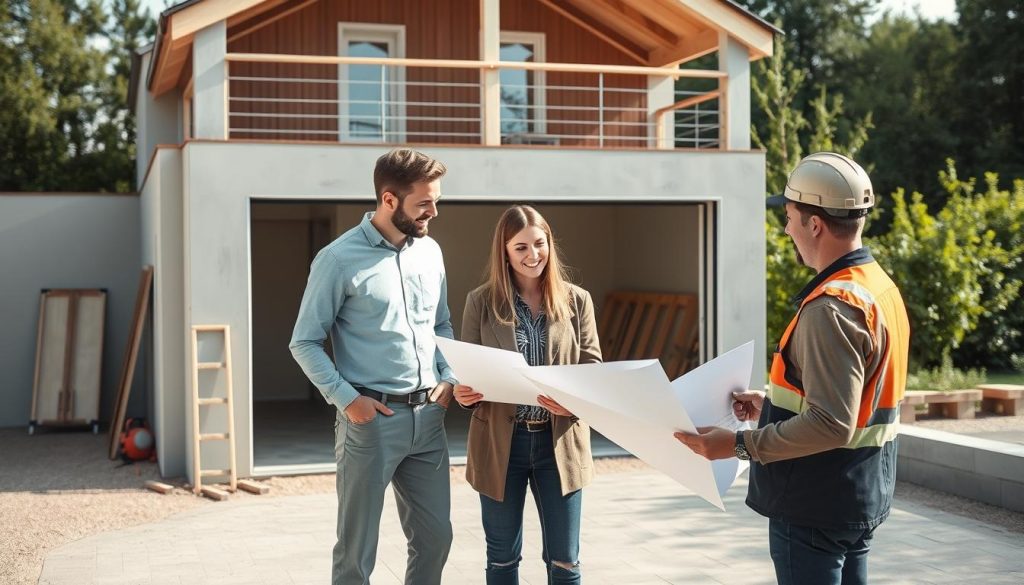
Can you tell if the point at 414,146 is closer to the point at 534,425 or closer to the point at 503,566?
the point at 534,425

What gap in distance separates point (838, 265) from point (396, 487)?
1.87 m

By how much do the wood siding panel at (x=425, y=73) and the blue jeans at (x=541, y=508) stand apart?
7.66m

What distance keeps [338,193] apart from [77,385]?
559 centimetres

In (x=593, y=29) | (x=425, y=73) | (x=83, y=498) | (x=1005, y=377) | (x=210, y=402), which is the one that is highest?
(x=593, y=29)

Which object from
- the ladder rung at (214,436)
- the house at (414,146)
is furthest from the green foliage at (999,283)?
the ladder rung at (214,436)

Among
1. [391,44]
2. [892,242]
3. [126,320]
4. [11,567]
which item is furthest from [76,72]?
[11,567]

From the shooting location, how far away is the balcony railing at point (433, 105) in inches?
445

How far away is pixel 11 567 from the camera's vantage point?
5895 millimetres

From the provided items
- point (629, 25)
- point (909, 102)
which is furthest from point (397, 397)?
point (909, 102)

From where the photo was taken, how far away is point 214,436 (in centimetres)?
833

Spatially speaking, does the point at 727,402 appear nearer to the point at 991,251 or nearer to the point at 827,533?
the point at 827,533

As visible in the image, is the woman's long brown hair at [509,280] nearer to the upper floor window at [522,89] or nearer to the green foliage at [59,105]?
the upper floor window at [522,89]

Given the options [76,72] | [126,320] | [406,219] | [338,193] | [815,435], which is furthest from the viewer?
[76,72]

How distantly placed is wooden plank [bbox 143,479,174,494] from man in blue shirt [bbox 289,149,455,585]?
4.96 meters
